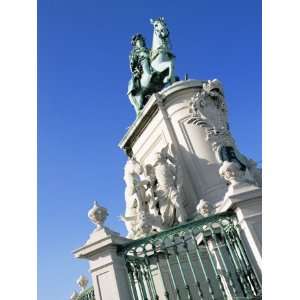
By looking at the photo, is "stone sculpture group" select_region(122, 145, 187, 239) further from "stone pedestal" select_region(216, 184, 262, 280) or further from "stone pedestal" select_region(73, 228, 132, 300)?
"stone pedestal" select_region(216, 184, 262, 280)

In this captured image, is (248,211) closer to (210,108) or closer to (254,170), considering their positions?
(254,170)

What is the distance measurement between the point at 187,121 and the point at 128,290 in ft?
19.8

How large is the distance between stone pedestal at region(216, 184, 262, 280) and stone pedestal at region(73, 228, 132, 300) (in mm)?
1732

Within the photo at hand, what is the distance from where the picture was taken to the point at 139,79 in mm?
14164

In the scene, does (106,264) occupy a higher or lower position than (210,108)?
lower

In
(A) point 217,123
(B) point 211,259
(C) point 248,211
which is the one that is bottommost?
(B) point 211,259

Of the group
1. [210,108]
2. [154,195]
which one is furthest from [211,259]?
[210,108]

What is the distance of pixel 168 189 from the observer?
9.02 metres

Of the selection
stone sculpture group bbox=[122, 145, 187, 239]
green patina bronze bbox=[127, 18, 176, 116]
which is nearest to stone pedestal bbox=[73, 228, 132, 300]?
stone sculpture group bbox=[122, 145, 187, 239]

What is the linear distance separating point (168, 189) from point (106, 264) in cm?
414

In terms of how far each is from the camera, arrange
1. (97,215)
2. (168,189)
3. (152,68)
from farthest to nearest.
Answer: (152,68), (168,189), (97,215)

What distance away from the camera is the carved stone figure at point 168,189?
871 centimetres
